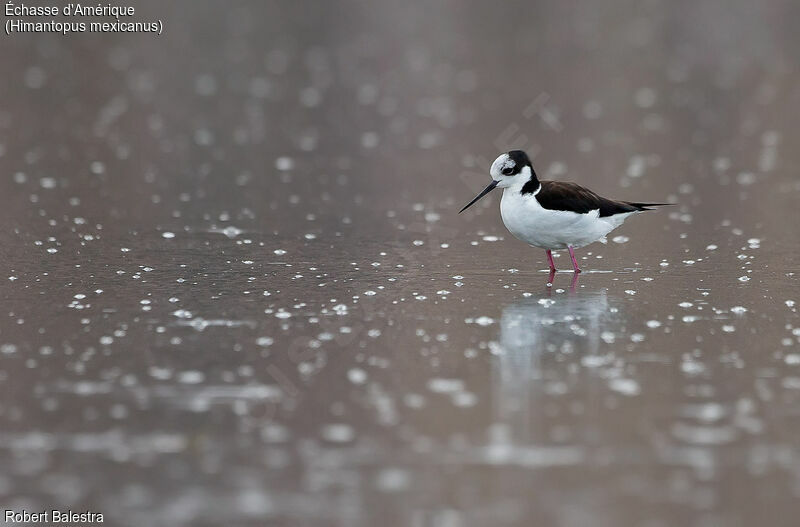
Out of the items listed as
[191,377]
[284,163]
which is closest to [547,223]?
[191,377]

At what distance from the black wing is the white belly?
44 millimetres

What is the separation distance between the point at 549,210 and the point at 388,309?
1881mm

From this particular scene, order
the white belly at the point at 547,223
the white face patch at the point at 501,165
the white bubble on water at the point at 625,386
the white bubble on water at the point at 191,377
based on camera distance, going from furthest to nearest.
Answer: the white face patch at the point at 501,165 < the white belly at the point at 547,223 < the white bubble on water at the point at 191,377 < the white bubble on water at the point at 625,386

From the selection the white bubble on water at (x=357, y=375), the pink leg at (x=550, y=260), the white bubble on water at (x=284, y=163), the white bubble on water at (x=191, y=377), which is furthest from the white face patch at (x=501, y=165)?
the white bubble on water at (x=284, y=163)

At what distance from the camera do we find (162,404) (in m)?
7.03

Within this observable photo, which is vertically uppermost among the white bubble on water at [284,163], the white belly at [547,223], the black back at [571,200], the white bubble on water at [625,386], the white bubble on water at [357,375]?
the white bubble on water at [284,163]

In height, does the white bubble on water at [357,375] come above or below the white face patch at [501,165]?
below

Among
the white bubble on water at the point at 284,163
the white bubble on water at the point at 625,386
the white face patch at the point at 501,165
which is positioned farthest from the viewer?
the white bubble on water at the point at 284,163

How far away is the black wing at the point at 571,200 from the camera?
10.4 m

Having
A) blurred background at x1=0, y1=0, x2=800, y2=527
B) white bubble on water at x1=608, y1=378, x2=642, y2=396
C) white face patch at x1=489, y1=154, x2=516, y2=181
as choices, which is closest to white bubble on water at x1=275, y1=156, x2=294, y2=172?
blurred background at x1=0, y1=0, x2=800, y2=527

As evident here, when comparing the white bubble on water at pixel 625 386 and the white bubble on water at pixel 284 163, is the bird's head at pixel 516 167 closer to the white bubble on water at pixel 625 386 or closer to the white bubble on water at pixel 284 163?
the white bubble on water at pixel 625 386

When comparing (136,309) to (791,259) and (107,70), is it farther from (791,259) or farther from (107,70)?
(107,70)

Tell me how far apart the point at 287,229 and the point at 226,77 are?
11.2 m

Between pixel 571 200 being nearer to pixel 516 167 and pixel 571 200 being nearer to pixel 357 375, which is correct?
pixel 516 167
